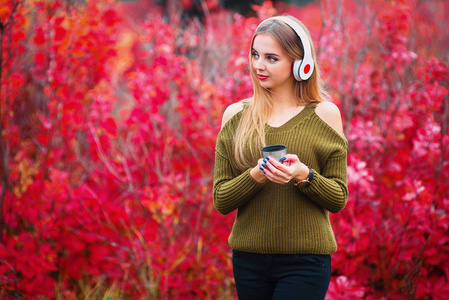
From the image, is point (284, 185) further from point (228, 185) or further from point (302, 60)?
point (302, 60)

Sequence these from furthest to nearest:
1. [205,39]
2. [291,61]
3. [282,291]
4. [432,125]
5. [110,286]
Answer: [205,39] → [110,286] → [432,125] → [291,61] → [282,291]

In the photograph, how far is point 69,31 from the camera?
12.1 feet

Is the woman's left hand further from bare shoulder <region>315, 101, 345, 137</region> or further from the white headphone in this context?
the white headphone

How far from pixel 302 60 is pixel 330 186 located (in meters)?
0.56

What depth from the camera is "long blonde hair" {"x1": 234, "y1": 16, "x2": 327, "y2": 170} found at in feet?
5.92

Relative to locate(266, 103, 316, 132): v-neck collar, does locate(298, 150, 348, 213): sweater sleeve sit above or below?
below

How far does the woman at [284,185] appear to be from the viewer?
68.5 inches

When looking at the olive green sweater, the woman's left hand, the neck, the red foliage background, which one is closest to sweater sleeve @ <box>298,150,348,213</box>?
the olive green sweater

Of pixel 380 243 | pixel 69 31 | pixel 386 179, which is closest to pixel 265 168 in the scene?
pixel 380 243

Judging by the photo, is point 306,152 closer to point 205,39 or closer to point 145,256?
point 145,256

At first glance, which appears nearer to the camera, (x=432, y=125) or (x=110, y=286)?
(x=432, y=125)

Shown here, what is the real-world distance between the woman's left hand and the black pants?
0.39m

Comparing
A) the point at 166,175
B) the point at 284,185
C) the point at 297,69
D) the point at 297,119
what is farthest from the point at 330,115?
the point at 166,175

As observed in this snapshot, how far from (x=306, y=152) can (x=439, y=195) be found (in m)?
1.67
